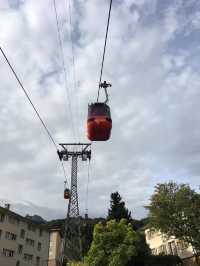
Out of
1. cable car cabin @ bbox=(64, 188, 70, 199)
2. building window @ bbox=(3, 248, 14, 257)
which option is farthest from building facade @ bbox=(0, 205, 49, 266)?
cable car cabin @ bbox=(64, 188, 70, 199)

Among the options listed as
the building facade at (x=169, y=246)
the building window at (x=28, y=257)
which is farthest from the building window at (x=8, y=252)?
the building facade at (x=169, y=246)

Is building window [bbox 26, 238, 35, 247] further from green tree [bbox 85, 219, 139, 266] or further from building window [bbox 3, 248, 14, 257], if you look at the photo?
green tree [bbox 85, 219, 139, 266]

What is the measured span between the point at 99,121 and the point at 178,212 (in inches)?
1195

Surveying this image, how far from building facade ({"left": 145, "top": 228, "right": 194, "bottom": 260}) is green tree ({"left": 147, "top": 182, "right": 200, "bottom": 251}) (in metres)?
3.83

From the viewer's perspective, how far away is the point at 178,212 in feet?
128

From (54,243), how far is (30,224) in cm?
1633

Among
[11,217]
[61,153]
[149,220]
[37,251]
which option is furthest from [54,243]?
[61,153]

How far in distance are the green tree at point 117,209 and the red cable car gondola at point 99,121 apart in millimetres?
49325

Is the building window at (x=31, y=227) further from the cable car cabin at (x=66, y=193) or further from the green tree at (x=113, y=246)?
the cable car cabin at (x=66, y=193)

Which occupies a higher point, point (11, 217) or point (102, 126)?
point (11, 217)

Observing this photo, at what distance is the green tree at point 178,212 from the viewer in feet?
125

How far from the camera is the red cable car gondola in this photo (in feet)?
39.4

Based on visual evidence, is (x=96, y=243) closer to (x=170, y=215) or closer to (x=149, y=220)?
(x=149, y=220)

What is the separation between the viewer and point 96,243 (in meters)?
42.6
